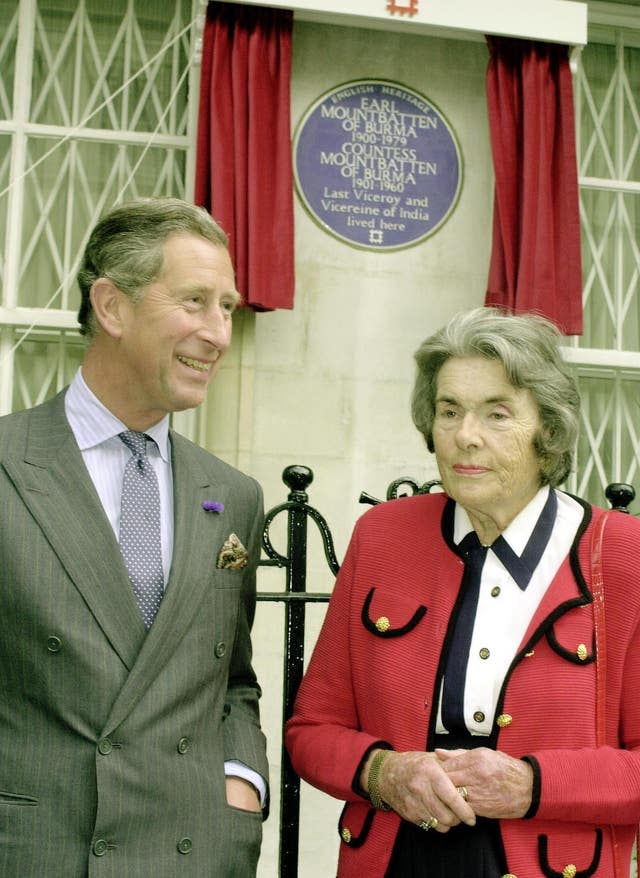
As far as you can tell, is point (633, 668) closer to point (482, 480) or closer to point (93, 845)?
point (482, 480)

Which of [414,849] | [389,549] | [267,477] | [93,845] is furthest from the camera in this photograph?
[267,477]

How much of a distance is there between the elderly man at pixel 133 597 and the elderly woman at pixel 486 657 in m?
0.25

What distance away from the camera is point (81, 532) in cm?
183

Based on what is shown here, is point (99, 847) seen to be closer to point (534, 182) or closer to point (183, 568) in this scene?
point (183, 568)

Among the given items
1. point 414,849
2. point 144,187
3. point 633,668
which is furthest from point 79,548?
point 144,187

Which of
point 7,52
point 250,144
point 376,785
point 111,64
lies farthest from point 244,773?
point 7,52

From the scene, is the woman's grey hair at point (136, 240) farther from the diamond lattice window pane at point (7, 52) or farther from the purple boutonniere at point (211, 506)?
the diamond lattice window pane at point (7, 52)

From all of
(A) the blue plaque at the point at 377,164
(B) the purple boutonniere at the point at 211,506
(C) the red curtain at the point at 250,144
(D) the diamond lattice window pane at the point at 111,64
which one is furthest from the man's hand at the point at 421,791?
(D) the diamond lattice window pane at the point at 111,64

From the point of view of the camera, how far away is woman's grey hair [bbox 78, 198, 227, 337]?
6.57 ft

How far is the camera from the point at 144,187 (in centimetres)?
534

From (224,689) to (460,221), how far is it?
382 centimetres

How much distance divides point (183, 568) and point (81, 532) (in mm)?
213

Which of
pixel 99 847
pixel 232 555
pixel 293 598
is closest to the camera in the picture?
pixel 99 847

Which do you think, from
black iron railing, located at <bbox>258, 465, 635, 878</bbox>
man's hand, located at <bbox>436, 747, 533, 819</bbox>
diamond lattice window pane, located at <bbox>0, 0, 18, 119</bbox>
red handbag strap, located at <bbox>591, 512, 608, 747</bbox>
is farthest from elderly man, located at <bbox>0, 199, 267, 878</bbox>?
diamond lattice window pane, located at <bbox>0, 0, 18, 119</bbox>
